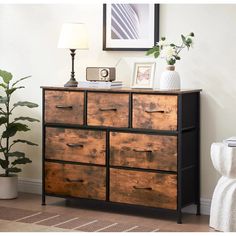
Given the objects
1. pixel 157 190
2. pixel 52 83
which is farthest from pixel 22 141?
pixel 157 190

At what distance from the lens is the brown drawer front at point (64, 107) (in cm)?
548

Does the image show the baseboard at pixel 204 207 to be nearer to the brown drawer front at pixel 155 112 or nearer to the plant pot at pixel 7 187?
the brown drawer front at pixel 155 112

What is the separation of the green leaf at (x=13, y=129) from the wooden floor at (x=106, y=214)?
1.88ft

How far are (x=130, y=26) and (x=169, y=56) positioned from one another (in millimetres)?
543

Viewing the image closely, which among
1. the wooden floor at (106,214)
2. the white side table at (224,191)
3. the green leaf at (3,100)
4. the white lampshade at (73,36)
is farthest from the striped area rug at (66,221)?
the white lampshade at (73,36)

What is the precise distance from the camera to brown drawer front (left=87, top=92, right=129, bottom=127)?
5262mm

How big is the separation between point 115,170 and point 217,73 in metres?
1.10

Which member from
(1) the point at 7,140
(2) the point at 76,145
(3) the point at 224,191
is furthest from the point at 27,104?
(3) the point at 224,191

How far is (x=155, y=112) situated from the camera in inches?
201

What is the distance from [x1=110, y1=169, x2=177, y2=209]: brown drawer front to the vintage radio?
77 centimetres

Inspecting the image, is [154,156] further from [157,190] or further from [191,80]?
[191,80]

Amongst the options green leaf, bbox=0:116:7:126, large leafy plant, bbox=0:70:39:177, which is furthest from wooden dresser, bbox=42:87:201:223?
green leaf, bbox=0:116:7:126

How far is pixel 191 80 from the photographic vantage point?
17.8ft

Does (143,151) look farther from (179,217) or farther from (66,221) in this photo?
(66,221)
